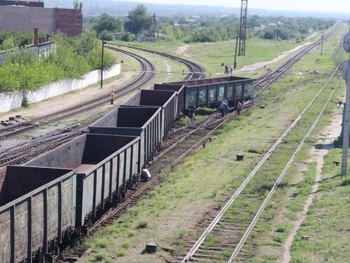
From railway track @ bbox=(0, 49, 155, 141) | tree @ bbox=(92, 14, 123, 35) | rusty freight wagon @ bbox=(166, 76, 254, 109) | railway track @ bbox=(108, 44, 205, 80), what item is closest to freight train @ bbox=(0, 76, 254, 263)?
railway track @ bbox=(0, 49, 155, 141)

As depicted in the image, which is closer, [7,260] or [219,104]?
[7,260]

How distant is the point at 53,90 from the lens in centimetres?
4750

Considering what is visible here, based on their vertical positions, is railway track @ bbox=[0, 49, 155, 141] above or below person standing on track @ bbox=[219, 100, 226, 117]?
below

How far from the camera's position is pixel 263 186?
829 inches

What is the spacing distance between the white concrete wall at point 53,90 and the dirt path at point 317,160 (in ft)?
68.5

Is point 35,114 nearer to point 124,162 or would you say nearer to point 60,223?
point 124,162

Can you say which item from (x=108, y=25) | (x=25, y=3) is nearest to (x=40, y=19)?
(x=25, y=3)

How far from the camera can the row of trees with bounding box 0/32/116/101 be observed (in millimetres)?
41006

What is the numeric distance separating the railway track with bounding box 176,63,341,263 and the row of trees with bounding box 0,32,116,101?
68.9ft

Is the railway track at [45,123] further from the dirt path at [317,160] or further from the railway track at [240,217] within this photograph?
the dirt path at [317,160]

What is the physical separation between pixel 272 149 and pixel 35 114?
1839 centimetres

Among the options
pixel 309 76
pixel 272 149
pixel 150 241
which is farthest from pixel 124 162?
pixel 309 76

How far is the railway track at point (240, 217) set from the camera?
14.8m

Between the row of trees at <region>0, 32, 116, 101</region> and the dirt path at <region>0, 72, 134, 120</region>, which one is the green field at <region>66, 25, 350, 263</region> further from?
the row of trees at <region>0, 32, 116, 101</region>
